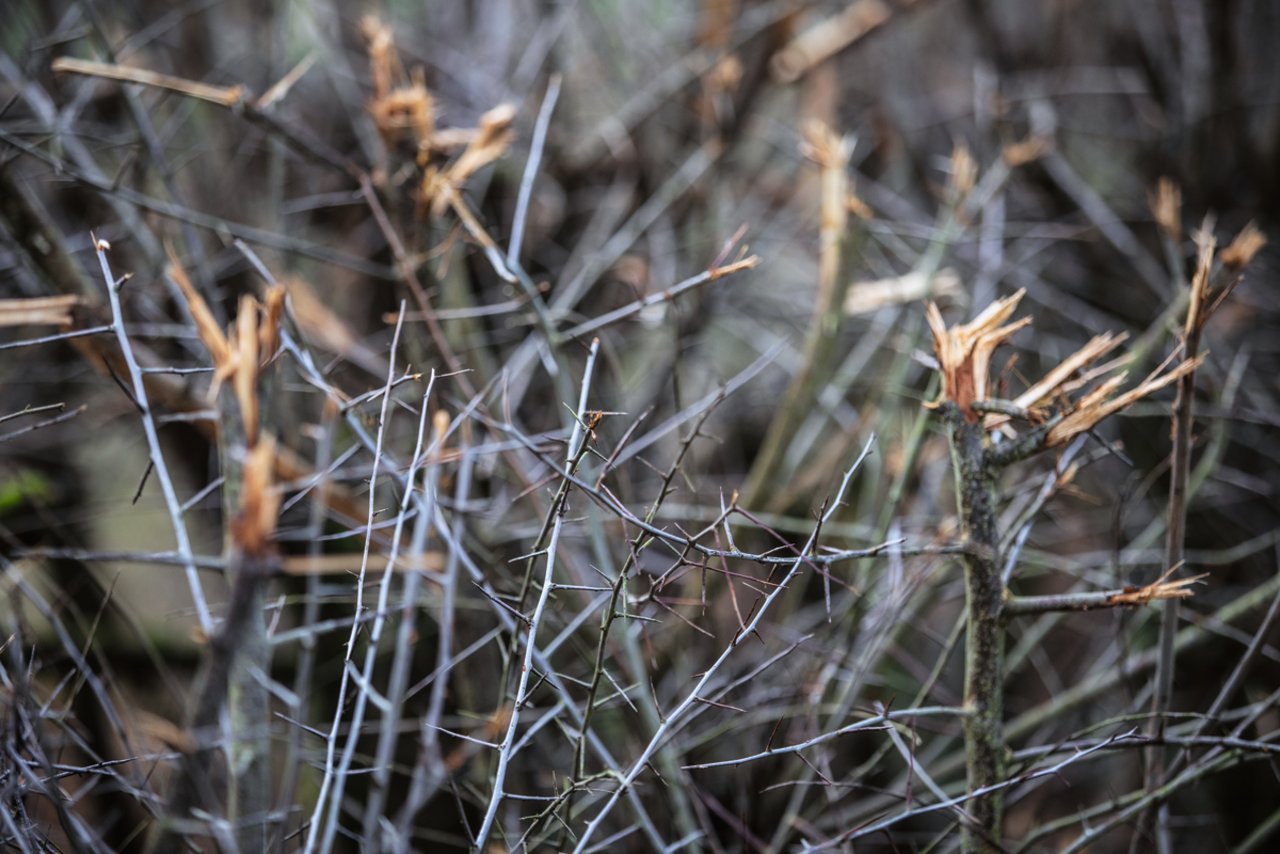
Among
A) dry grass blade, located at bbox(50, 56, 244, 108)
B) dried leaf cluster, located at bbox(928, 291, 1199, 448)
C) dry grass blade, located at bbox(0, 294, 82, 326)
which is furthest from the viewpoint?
dry grass blade, located at bbox(50, 56, 244, 108)

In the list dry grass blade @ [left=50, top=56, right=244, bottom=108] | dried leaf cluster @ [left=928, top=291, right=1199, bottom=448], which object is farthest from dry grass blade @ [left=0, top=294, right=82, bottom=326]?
dried leaf cluster @ [left=928, top=291, right=1199, bottom=448]

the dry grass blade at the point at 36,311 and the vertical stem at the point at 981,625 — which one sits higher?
the dry grass blade at the point at 36,311

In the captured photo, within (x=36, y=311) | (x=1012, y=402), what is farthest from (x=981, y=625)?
(x=36, y=311)

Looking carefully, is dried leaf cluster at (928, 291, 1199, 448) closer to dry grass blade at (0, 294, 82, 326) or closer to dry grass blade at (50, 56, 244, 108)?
dry grass blade at (50, 56, 244, 108)

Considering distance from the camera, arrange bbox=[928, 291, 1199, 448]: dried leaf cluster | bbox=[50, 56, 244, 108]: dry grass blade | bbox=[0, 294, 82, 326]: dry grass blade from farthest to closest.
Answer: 1. bbox=[50, 56, 244, 108]: dry grass blade
2. bbox=[0, 294, 82, 326]: dry grass blade
3. bbox=[928, 291, 1199, 448]: dried leaf cluster

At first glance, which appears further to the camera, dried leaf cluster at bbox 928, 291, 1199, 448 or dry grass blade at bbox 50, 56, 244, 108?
dry grass blade at bbox 50, 56, 244, 108

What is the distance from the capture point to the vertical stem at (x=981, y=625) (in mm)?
1476

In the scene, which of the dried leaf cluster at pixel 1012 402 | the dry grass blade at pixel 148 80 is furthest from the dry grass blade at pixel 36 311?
the dried leaf cluster at pixel 1012 402

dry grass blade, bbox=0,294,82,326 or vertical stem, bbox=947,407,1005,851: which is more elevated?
dry grass blade, bbox=0,294,82,326

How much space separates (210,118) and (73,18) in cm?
62

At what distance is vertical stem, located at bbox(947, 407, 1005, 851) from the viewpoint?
4.84 feet

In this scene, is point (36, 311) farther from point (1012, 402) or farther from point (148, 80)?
point (1012, 402)

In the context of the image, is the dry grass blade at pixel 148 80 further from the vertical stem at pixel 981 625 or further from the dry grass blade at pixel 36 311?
the vertical stem at pixel 981 625

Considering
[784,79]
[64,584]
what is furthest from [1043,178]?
[64,584]
